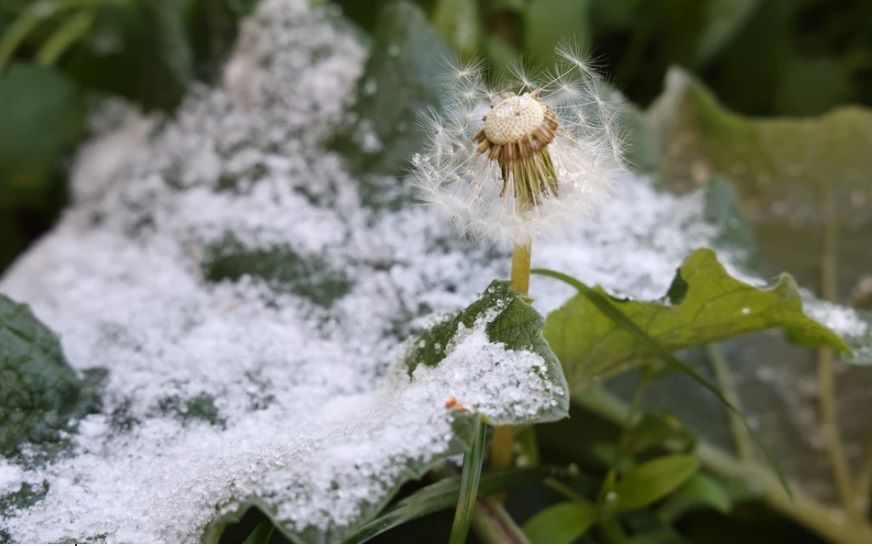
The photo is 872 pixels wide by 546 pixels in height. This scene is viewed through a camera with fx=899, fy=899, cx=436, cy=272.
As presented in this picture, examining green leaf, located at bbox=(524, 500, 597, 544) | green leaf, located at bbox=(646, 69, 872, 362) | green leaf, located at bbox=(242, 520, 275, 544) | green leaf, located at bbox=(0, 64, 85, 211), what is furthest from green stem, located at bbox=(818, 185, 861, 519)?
green leaf, located at bbox=(0, 64, 85, 211)

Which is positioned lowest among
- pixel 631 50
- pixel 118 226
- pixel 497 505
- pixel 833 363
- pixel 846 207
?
pixel 497 505

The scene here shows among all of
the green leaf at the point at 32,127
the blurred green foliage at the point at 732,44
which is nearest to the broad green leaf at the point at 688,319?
the blurred green foliage at the point at 732,44

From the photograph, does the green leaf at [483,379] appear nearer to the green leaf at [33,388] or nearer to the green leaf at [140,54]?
the green leaf at [33,388]

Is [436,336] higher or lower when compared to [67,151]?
lower

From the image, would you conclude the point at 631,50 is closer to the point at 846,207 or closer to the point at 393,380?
the point at 846,207

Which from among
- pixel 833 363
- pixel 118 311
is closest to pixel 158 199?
pixel 118 311

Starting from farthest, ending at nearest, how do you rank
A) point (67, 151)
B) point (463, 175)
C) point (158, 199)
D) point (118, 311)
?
1. point (67, 151)
2. point (158, 199)
3. point (118, 311)
4. point (463, 175)

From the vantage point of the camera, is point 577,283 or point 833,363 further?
point 833,363

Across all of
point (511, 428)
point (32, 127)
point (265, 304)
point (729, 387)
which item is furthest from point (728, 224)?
point (32, 127)
